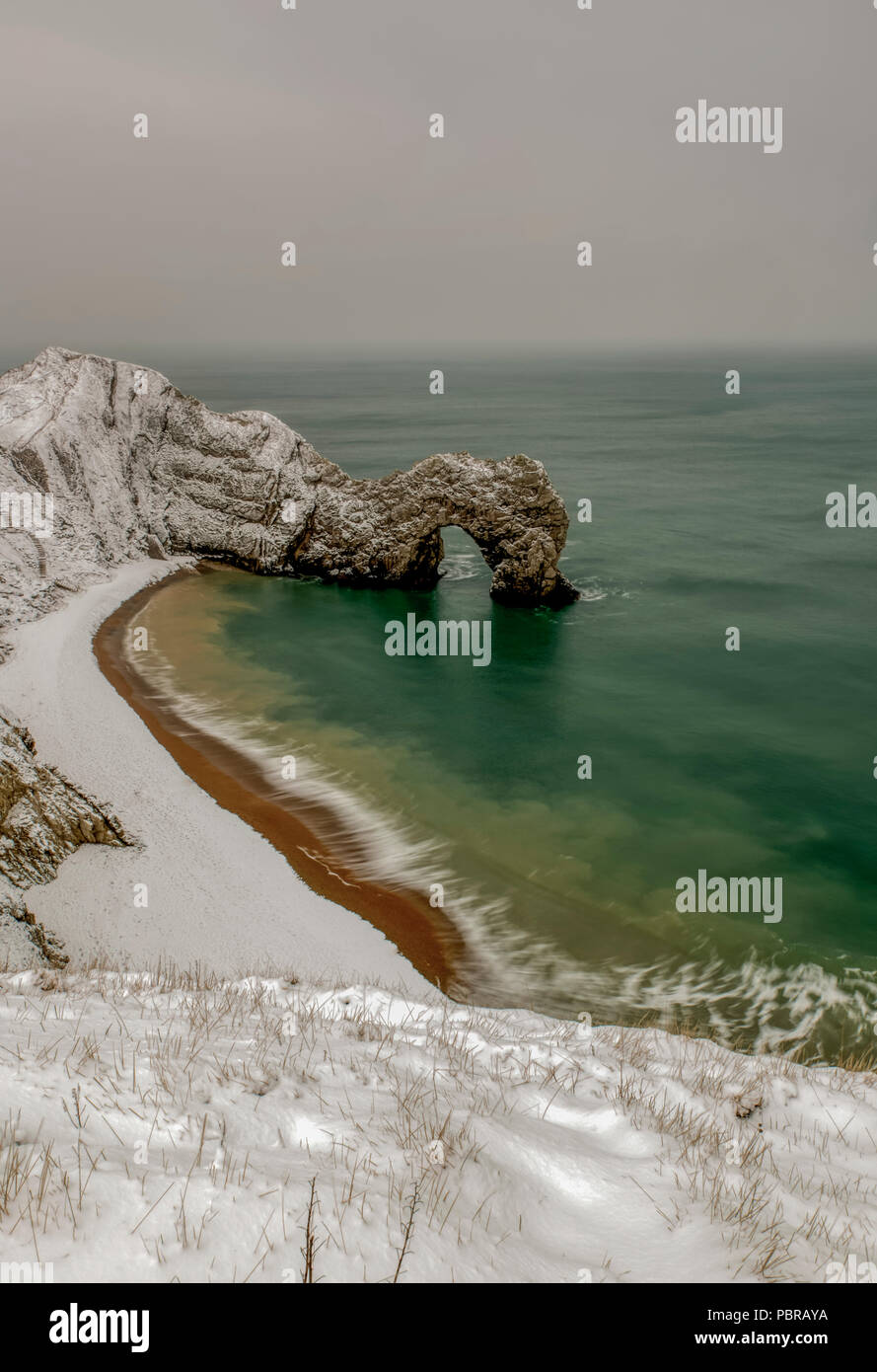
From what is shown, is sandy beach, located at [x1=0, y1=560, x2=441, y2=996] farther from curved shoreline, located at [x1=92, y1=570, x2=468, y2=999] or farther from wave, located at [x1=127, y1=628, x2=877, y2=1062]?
wave, located at [x1=127, y1=628, x2=877, y2=1062]

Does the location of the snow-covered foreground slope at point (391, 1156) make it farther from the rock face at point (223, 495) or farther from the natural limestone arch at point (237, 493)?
the natural limestone arch at point (237, 493)

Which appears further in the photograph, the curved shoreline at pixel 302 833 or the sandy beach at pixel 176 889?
the curved shoreline at pixel 302 833

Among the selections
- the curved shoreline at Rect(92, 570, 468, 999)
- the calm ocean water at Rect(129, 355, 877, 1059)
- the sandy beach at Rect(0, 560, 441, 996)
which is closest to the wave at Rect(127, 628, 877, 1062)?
the calm ocean water at Rect(129, 355, 877, 1059)

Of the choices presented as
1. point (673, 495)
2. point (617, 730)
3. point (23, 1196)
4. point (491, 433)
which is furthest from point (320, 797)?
point (491, 433)

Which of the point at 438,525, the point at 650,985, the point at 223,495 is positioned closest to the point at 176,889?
the point at 650,985

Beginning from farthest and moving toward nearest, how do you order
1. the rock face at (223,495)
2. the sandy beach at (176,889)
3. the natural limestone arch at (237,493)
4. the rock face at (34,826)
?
the natural limestone arch at (237,493)
the rock face at (223,495)
the sandy beach at (176,889)
the rock face at (34,826)

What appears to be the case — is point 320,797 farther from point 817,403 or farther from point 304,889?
point 817,403

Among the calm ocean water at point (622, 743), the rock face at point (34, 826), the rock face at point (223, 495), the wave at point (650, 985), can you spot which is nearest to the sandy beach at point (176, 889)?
the rock face at point (34, 826)
